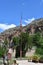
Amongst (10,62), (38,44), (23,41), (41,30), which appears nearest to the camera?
(10,62)

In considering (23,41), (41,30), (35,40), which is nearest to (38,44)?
(35,40)

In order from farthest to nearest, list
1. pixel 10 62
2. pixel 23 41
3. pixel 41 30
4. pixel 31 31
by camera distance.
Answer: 1. pixel 31 31
2. pixel 41 30
3. pixel 23 41
4. pixel 10 62

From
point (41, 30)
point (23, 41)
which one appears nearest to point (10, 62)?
point (23, 41)

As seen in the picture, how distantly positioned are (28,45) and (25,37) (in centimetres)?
225

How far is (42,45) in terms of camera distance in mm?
56250

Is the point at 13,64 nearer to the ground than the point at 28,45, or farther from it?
nearer to the ground

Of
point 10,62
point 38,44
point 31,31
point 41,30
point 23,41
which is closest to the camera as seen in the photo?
point 10,62

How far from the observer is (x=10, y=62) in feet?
63.1

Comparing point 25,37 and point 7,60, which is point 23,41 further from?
point 7,60

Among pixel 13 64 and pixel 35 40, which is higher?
pixel 35 40

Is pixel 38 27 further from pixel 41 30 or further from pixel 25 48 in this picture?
pixel 25 48

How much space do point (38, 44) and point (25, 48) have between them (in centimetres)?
619

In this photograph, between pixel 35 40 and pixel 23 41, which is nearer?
pixel 23 41

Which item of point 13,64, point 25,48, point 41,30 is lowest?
point 13,64
